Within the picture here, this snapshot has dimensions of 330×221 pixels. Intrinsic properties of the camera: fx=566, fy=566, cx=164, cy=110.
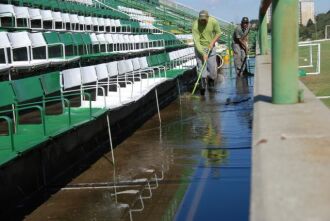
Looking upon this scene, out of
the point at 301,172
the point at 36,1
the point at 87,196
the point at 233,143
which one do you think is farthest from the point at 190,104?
the point at 301,172

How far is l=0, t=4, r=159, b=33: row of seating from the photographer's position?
1105 cm

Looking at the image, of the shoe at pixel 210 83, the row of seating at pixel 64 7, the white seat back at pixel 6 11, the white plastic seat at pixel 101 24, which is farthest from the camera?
the white plastic seat at pixel 101 24

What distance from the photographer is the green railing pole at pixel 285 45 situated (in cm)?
382

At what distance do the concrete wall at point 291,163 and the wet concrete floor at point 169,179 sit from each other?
3.00 ft

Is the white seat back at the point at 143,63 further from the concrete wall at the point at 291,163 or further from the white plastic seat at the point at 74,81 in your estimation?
the concrete wall at the point at 291,163

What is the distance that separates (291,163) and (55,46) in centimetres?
924

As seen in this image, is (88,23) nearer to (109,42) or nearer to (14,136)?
(109,42)

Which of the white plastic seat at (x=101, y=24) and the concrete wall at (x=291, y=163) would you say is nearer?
the concrete wall at (x=291, y=163)

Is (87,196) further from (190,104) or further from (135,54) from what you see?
(135,54)

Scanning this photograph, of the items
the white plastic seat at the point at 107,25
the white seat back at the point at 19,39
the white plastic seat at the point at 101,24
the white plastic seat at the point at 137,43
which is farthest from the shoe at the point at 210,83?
the white plastic seat at the point at 107,25

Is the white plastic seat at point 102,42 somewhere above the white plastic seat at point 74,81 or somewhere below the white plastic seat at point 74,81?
above

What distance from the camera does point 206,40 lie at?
1117cm

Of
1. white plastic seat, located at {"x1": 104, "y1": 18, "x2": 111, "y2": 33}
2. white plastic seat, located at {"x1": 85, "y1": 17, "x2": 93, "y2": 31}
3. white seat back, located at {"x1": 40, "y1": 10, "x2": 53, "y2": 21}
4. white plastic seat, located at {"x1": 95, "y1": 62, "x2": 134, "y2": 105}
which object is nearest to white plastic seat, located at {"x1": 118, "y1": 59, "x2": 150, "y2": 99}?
white plastic seat, located at {"x1": 95, "y1": 62, "x2": 134, "y2": 105}

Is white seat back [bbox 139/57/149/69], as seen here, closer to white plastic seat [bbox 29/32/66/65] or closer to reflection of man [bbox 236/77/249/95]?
white plastic seat [bbox 29/32/66/65]
